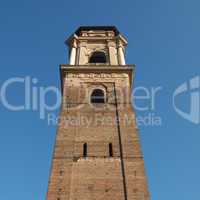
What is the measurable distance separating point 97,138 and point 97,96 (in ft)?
14.9

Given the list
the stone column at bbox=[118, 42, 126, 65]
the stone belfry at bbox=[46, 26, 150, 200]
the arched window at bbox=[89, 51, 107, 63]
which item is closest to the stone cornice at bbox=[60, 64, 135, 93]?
the stone belfry at bbox=[46, 26, 150, 200]

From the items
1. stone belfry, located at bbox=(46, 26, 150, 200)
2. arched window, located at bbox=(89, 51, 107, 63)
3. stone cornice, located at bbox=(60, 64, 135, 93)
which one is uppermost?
arched window, located at bbox=(89, 51, 107, 63)

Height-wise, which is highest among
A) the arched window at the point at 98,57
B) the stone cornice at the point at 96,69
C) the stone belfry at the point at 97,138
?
the arched window at the point at 98,57

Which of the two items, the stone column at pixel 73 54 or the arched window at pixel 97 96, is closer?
the arched window at pixel 97 96

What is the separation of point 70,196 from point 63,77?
10666 millimetres

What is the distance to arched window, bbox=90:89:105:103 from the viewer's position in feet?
74.9

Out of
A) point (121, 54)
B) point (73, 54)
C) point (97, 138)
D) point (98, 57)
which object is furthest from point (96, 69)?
point (97, 138)

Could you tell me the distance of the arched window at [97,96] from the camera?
22844 mm

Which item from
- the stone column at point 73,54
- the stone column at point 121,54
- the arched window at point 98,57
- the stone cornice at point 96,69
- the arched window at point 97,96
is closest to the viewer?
the arched window at point 97,96

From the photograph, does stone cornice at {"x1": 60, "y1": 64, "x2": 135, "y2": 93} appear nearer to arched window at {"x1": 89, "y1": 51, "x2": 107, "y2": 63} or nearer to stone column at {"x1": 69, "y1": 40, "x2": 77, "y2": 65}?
stone column at {"x1": 69, "y1": 40, "x2": 77, "y2": 65}

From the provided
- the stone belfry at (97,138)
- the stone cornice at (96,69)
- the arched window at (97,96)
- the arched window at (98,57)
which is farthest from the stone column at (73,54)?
the arched window at (97,96)

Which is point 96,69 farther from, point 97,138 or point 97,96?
point 97,138

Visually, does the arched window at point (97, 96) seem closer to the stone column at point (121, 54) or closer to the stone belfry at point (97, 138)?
the stone belfry at point (97, 138)

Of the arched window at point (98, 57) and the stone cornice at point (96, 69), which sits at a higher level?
the arched window at point (98, 57)
